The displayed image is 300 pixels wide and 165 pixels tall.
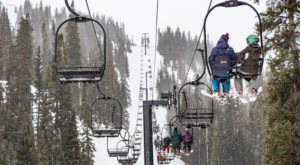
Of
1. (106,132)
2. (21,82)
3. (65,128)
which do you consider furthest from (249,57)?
(21,82)

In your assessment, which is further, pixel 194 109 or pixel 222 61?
pixel 194 109

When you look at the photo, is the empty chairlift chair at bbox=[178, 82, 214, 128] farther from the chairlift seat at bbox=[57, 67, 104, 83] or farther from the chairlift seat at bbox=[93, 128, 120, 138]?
the chairlift seat at bbox=[93, 128, 120, 138]

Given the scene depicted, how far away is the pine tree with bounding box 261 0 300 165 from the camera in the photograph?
1409 cm

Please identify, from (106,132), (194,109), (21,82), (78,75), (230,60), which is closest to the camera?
(230,60)

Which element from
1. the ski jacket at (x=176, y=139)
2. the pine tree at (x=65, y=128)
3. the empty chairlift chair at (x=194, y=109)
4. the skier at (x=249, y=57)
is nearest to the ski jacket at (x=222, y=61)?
the skier at (x=249, y=57)

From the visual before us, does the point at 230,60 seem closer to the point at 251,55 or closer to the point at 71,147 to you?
the point at 251,55

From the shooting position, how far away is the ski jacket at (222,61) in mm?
4894

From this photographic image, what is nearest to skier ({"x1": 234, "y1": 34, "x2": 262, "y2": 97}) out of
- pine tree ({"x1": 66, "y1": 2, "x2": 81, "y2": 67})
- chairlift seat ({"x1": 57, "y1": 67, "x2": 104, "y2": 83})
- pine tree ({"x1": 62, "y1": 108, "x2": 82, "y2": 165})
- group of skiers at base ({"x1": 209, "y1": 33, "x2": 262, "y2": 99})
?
group of skiers at base ({"x1": 209, "y1": 33, "x2": 262, "y2": 99})

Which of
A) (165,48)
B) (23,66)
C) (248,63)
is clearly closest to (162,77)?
(165,48)

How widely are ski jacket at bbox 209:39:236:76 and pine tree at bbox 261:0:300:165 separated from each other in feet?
31.0

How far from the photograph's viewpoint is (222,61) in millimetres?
4965

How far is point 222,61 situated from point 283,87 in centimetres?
1083

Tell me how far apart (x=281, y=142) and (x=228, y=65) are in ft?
34.9

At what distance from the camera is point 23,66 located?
4134 cm
